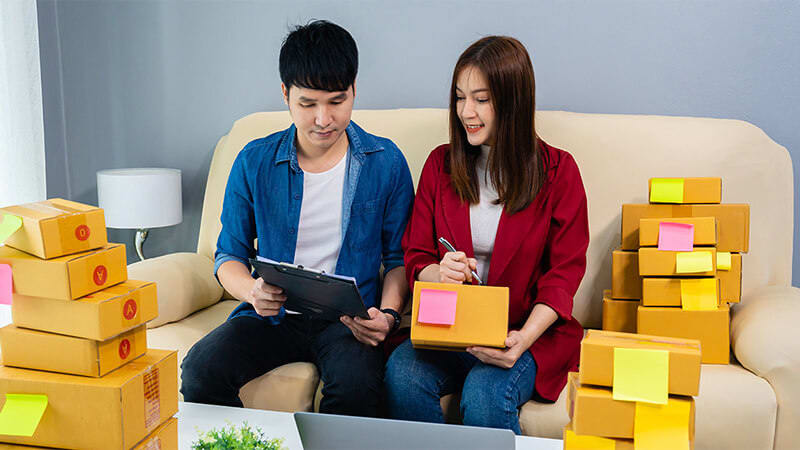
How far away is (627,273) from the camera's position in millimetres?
1694

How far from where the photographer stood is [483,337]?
1345mm

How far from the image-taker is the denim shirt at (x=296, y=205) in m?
1.67

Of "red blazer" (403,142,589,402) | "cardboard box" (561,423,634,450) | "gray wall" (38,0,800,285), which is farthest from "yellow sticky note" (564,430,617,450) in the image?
"gray wall" (38,0,800,285)

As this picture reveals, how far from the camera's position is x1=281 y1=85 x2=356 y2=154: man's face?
5.00 ft

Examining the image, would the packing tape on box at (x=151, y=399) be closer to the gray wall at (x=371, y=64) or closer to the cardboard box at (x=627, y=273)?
the cardboard box at (x=627, y=273)

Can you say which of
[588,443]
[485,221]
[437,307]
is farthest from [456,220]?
[588,443]

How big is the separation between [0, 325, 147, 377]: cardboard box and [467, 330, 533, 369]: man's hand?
681mm

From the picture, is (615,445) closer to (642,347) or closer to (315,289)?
(642,347)

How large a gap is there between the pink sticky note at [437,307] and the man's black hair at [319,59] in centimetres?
52

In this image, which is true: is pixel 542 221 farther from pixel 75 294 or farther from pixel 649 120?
pixel 75 294

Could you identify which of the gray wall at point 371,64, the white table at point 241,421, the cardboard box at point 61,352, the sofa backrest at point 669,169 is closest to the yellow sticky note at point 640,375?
the white table at point 241,421

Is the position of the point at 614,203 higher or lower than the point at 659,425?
higher

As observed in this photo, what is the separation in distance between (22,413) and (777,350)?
1.46m

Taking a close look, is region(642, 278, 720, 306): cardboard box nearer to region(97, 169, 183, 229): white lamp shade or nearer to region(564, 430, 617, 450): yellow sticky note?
region(564, 430, 617, 450): yellow sticky note
